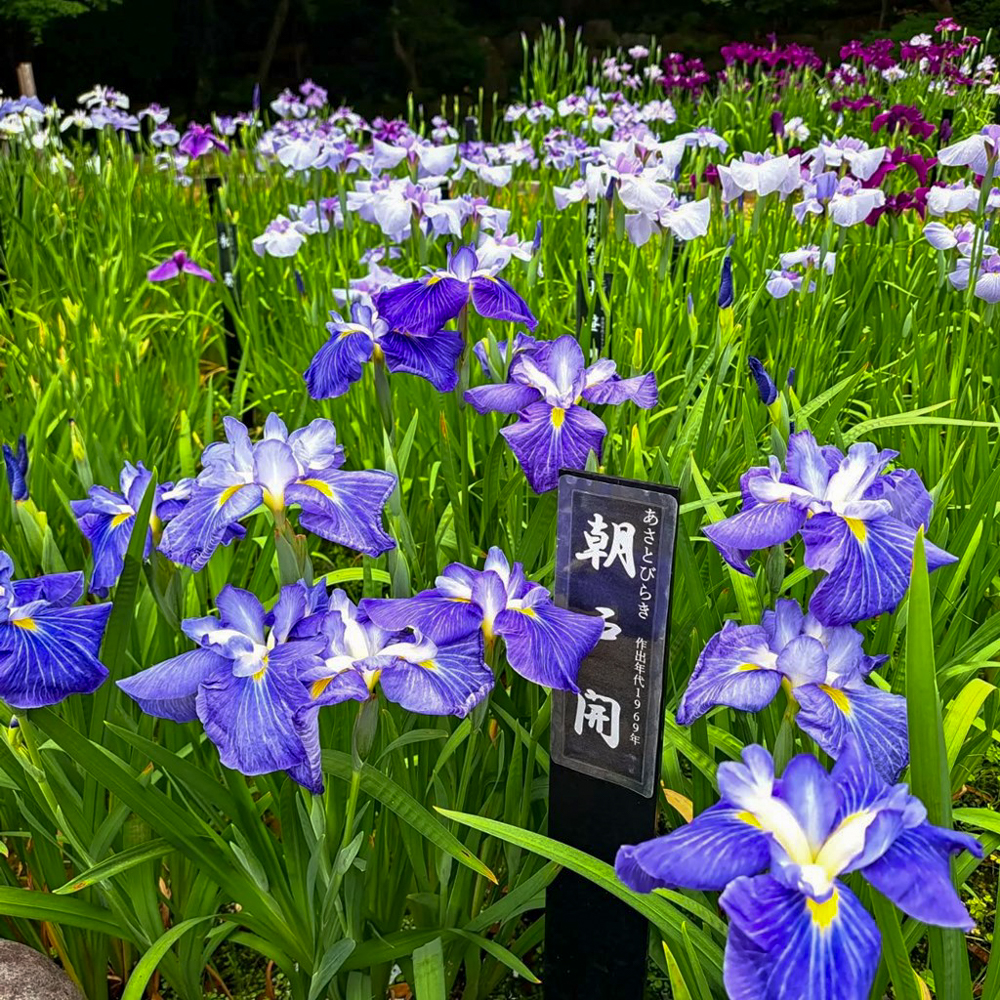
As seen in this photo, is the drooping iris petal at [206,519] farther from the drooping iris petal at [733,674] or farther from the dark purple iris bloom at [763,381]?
the dark purple iris bloom at [763,381]

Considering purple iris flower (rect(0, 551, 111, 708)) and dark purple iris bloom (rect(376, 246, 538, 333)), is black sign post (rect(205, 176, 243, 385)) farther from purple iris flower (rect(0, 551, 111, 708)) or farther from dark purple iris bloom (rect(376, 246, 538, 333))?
purple iris flower (rect(0, 551, 111, 708))

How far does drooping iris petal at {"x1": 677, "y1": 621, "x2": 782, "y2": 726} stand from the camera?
2.76 ft

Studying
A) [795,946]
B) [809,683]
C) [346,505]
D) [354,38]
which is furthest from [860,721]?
[354,38]

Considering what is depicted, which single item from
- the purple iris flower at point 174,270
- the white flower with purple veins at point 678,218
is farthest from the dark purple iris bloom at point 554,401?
the purple iris flower at point 174,270

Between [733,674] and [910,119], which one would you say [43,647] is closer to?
[733,674]

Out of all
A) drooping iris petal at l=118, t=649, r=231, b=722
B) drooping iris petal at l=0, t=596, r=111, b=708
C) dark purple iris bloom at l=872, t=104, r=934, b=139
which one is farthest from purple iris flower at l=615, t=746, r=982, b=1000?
dark purple iris bloom at l=872, t=104, r=934, b=139

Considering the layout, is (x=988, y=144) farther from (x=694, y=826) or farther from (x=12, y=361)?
(x=12, y=361)

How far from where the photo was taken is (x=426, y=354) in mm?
1394

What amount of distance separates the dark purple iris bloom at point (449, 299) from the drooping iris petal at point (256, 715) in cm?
66

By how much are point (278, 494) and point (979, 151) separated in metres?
1.82

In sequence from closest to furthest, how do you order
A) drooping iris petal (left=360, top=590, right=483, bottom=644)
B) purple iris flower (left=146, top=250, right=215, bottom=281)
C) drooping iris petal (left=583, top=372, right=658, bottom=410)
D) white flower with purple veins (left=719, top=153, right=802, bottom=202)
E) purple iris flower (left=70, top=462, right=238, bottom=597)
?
drooping iris petal (left=360, top=590, right=483, bottom=644) < purple iris flower (left=70, top=462, right=238, bottom=597) < drooping iris petal (left=583, top=372, right=658, bottom=410) < white flower with purple veins (left=719, top=153, right=802, bottom=202) < purple iris flower (left=146, top=250, right=215, bottom=281)

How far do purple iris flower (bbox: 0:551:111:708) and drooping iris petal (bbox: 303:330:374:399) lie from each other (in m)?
0.55

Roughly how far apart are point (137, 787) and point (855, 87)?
8822 millimetres

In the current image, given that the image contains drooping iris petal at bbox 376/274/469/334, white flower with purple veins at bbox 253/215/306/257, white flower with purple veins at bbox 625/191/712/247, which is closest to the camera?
drooping iris petal at bbox 376/274/469/334
